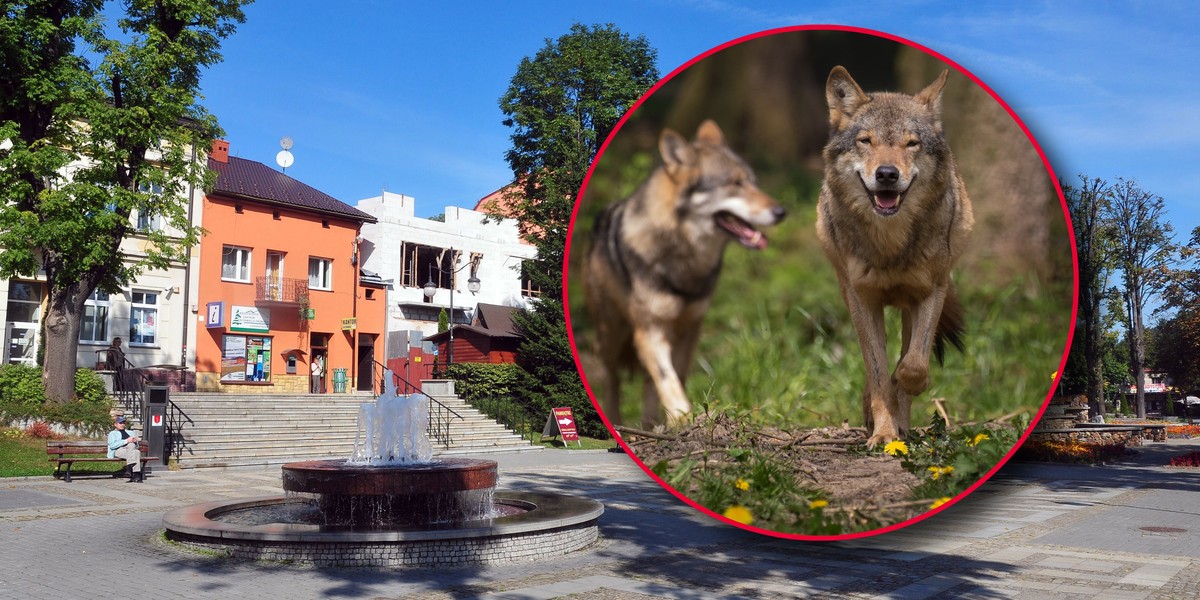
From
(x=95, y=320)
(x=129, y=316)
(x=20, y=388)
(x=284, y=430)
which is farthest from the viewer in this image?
(x=129, y=316)

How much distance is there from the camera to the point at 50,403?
954 inches

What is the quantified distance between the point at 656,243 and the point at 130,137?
25035mm

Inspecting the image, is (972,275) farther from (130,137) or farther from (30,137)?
(30,137)

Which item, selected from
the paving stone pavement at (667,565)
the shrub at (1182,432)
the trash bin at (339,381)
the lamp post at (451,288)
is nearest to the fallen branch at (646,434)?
the paving stone pavement at (667,565)

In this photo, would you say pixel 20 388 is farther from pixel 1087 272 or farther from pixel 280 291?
pixel 1087 272

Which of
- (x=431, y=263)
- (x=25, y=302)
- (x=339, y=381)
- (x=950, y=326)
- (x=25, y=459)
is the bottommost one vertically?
(x=25, y=459)

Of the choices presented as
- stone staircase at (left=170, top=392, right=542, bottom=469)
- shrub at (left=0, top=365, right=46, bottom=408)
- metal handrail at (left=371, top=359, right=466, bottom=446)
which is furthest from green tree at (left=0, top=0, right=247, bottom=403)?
metal handrail at (left=371, top=359, right=466, bottom=446)

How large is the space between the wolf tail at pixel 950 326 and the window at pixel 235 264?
125 ft

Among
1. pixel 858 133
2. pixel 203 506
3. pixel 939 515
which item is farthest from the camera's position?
pixel 203 506

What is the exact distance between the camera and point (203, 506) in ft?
41.3

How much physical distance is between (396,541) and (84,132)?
2092 cm

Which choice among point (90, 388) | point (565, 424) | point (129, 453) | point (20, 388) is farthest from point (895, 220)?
point (565, 424)

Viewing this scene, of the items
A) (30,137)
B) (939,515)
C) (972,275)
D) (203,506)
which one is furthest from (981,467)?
(30,137)

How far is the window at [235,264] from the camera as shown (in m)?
37.7
